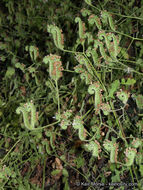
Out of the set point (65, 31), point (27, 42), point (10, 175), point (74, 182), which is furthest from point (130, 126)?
point (27, 42)

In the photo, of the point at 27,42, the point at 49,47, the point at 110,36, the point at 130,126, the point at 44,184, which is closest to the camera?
the point at 110,36

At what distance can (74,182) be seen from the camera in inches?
51.8

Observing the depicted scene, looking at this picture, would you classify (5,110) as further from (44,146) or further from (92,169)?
(92,169)

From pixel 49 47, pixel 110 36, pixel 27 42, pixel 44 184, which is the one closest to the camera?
pixel 110 36

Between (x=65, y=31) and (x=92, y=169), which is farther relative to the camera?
(x=65, y=31)

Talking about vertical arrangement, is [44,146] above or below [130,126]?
below

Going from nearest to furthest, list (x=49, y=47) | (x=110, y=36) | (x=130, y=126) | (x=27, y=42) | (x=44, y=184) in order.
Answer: (x=110, y=36) < (x=130, y=126) < (x=44, y=184) < (x=49, y=47) < (x=27, y=42)

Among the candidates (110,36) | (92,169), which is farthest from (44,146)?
(110,36)

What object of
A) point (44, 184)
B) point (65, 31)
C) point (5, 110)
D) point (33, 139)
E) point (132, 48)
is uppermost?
point (65, 31)

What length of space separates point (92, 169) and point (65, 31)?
904mm

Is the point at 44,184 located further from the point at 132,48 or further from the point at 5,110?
the point at 132,48

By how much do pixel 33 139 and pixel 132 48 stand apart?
77 cm

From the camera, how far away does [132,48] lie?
1.46 meters

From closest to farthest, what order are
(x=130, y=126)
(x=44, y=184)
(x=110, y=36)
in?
(x=110, y=36)
(x=130, y=126)
(x=44, y=184)
